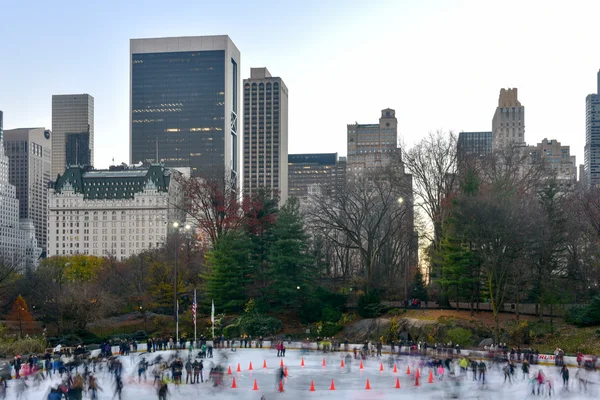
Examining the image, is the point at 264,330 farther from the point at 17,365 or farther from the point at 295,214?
the point at 17,365

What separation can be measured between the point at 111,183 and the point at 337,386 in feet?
519

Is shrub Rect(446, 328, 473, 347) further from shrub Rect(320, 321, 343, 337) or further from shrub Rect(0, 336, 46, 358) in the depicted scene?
A: shrub Rect(0, 336, 46, 358)

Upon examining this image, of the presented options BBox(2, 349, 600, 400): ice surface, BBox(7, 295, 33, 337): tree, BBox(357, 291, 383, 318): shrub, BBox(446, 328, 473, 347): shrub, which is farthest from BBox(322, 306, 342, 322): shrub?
Result: BBox(7, 295, 33, 337): tree

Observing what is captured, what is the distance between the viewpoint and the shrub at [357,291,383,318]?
54.7 metres

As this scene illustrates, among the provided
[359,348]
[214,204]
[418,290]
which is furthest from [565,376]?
[214,204]

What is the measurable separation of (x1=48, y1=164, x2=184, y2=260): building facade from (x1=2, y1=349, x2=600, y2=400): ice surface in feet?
471

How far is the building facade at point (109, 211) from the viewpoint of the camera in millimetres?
178625

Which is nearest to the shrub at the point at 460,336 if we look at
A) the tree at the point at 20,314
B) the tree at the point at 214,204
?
the tree at the point at 214,204

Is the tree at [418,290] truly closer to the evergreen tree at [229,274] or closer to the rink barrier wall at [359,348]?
the rink barrier wall at [359,348]

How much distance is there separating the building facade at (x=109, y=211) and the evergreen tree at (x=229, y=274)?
397 ft

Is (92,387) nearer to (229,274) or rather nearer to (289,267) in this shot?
(229,274)

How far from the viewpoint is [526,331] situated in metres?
45.8

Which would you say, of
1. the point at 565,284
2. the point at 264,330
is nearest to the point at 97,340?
the point at 264,330

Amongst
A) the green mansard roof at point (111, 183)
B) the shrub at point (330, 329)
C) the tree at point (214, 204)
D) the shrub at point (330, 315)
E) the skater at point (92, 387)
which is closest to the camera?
the skater at point (92, 387)
